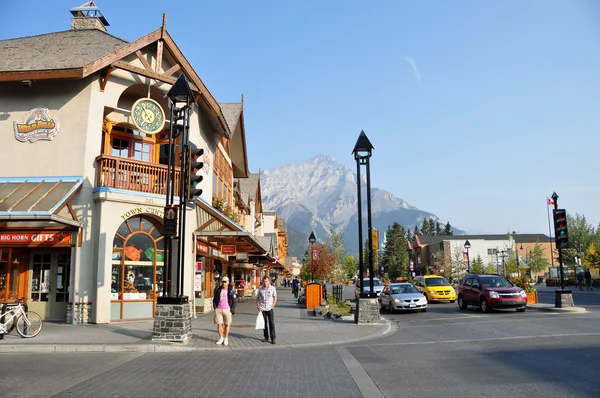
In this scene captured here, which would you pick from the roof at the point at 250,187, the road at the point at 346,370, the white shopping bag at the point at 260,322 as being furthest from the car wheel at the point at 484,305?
the roof at the point at 250,187

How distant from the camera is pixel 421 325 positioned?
1698 centimetres

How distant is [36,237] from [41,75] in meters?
5.47

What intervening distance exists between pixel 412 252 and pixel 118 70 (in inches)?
4394

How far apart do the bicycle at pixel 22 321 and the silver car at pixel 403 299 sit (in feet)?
50.2

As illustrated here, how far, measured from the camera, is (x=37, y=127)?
17062 mm

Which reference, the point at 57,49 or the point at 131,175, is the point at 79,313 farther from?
the point at 57,49

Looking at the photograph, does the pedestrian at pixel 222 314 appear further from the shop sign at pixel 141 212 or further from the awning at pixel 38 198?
the shop sign at pixel 141 212

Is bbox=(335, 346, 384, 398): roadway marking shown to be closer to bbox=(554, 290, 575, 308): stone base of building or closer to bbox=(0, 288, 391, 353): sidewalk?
bbox=(0, 288, 391, 353): sidewalk

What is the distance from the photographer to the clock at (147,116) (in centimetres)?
1700

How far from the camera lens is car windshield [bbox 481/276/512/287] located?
→ 21281 mm

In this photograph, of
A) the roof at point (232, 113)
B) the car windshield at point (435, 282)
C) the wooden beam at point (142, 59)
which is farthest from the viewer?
the car windshield at point (435, 282)

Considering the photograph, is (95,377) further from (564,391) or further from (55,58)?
(55,58)

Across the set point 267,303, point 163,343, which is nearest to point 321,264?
point 267,303

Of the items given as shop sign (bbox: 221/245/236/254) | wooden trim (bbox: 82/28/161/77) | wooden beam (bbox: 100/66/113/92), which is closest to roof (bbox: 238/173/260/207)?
shop sign (bbox: 221/245/236/254)
